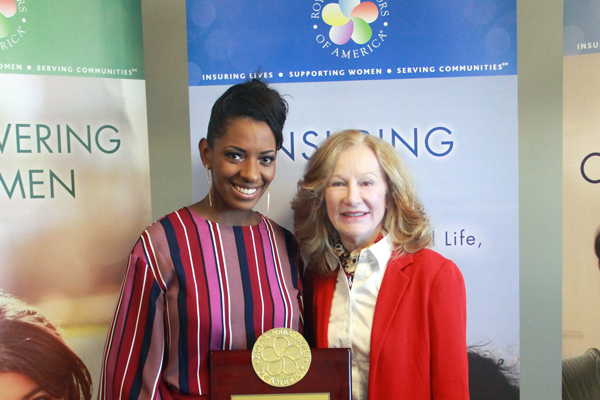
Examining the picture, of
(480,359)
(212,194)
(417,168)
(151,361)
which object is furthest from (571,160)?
(151,361)

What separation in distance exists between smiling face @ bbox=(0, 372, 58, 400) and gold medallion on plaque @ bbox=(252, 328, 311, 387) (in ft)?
3.74

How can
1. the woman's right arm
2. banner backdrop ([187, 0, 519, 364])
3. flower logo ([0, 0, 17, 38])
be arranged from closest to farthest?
1. the woman's right arm
2. flower logo ([0, 0, 17, 38])
3. banner backdrop ([187, 0, 519, 364])

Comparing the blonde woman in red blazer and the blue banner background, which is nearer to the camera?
the blonde woman in red blazer

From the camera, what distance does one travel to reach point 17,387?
2.10 metres

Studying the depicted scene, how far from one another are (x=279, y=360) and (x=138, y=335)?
564mm

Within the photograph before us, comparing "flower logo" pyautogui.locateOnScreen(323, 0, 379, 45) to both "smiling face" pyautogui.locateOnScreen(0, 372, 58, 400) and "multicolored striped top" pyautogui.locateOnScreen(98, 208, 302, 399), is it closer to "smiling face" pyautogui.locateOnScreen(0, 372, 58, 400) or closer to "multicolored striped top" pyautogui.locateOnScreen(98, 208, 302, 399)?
"multicolored striped top" pyautogui.locateOnScreen(98, 208, 302, 399)

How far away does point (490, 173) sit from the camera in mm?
2219

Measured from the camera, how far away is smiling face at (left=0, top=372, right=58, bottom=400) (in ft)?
6.84

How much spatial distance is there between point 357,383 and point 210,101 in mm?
1473

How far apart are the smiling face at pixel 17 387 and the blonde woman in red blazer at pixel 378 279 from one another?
1.32m

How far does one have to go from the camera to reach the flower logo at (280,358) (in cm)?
181

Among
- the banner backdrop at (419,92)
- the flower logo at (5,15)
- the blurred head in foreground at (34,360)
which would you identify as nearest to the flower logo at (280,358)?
the banner backdrop at (419,92)

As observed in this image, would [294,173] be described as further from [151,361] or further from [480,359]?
[480,359]

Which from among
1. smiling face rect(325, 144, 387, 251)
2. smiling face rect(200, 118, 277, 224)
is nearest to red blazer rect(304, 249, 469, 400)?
smiling face rect(325, 144, 387, 251)
